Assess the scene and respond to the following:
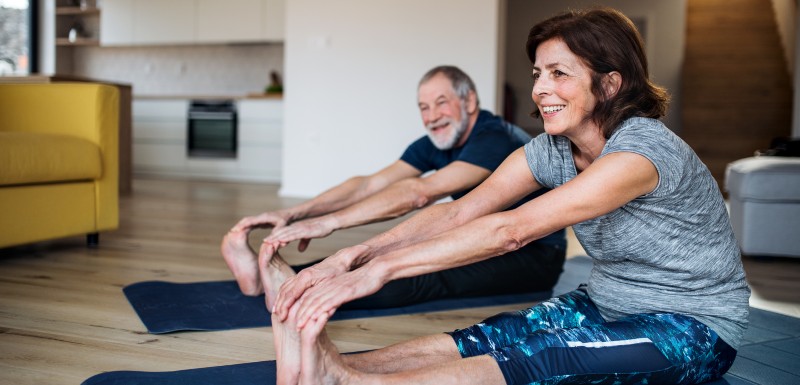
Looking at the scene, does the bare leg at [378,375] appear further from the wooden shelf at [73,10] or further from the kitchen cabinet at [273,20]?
the wooden shelf at [73,10]

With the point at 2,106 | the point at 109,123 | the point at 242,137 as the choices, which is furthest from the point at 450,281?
the point at 242,137

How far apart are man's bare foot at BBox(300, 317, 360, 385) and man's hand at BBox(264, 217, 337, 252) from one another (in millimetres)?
687

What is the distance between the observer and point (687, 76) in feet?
29.7

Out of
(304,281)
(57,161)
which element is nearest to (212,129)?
(57,161)

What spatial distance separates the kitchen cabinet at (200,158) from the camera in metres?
7.49

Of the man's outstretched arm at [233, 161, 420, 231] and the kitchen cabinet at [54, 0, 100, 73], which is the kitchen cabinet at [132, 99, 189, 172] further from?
the man's outstretched arm at [233, 161, 420, 231]

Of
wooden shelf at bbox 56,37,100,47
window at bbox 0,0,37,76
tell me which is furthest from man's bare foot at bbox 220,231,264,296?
window at bbox 0,0,37,76

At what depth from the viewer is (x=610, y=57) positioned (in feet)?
4.54

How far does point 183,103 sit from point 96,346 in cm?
→ 636

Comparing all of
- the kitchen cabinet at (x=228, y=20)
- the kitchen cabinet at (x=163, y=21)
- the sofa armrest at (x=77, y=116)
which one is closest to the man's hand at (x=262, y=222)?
the sofa armrest at (x=77, y=116)

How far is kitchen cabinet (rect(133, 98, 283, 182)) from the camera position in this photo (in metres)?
7.49

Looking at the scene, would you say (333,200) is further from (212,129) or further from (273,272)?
(212,129)

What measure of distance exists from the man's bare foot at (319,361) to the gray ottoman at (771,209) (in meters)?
2.98

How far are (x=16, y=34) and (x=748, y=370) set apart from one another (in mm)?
8673
